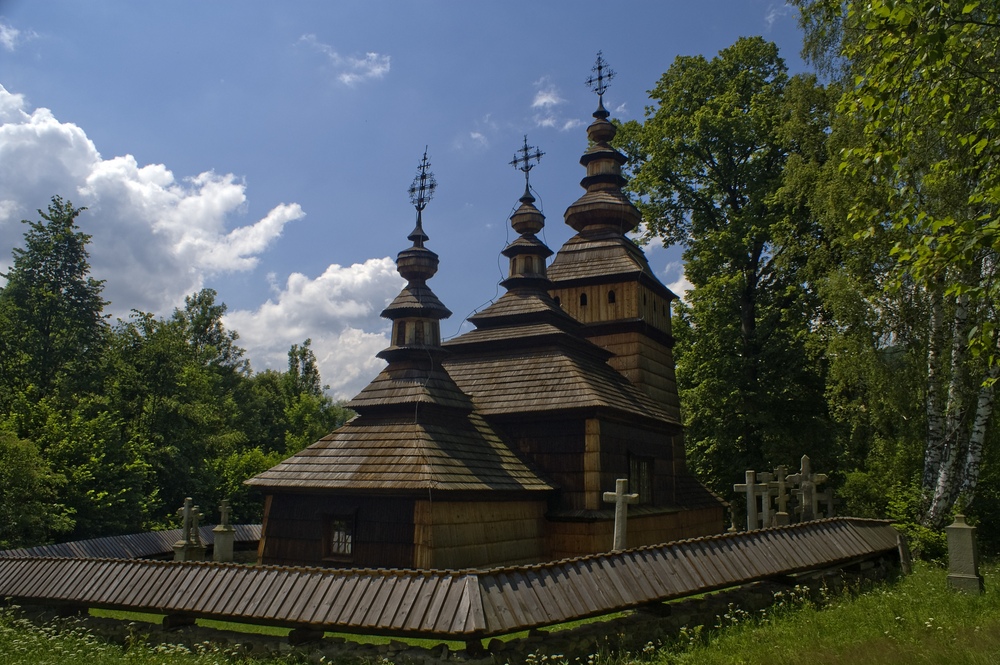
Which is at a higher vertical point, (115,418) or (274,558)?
(115,418)

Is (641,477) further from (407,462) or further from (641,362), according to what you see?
(407,462)

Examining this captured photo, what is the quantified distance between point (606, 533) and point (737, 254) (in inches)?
499

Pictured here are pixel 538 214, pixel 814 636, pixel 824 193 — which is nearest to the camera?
pixel 814 636

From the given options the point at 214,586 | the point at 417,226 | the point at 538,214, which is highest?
the point at 538,214

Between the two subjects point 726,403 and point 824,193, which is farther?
point 726,403

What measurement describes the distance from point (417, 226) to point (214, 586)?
11.0 metres

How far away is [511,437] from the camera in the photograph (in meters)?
17.3

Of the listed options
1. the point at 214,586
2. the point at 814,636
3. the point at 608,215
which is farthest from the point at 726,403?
the point at 214,586

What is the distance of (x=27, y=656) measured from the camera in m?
8.78

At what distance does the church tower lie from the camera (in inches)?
852

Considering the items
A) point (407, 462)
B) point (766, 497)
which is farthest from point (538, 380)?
point (766, 497)

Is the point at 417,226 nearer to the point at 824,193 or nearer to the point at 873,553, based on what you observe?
the point at 824,193

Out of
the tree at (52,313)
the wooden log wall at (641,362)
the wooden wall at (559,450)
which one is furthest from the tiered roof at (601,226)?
the tree at (52,313)

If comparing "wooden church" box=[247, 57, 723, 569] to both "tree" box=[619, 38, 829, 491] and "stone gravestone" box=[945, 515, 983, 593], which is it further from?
"stone gravestone" box=[945, 515, 983, 593]
